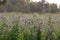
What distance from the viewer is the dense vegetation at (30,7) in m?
25.3

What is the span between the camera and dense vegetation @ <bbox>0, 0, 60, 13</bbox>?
25.3 meters

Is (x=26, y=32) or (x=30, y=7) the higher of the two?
(x=26, y=32)

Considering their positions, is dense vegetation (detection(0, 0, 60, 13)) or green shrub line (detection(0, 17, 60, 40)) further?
dense vegetation (detection(0, 0, 60, 13))

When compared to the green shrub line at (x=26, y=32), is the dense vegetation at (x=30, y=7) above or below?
below

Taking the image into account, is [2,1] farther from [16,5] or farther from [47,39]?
[47,39]

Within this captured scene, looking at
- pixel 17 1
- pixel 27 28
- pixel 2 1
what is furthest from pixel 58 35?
pixel 2 1

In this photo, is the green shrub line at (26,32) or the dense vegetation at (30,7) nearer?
the green shrub line at (26,32)

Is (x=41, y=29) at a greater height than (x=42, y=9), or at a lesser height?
greater

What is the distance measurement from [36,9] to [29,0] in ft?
13.3

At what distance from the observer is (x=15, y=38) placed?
583 centimetres

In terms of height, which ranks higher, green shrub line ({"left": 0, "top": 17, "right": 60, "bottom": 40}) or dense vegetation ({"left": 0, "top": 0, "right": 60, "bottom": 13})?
green shrub line ({"left": 0, "top": 17, "right": 60, "bottom": 40})

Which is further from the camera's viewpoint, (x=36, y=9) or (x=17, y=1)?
(x=17, y=1)

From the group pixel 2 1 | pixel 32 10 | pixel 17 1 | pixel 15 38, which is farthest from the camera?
pixel 2 1

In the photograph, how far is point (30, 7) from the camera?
2612 centimetres
